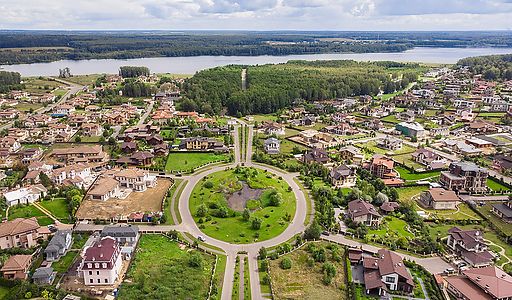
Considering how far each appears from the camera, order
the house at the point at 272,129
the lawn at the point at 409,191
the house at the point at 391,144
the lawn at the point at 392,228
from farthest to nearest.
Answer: the house at the point at 272,129, the house at the point at 391,144, the lawn at the point at 409,191, the lawn at the point at 392,228

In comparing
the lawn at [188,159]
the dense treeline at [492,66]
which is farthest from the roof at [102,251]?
the dense treeline at [492,66]

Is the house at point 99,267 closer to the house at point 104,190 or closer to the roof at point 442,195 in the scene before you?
the house at point 104,190

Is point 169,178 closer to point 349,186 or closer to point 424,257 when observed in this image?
point 349,186

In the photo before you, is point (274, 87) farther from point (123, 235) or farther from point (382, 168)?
point (123, 235)

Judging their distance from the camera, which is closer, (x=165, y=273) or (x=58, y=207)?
(x=165, y=273)

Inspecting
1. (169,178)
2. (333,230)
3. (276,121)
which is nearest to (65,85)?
(276,121)

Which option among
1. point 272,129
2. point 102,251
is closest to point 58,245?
point 102,251

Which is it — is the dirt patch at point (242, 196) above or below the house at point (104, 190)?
below
